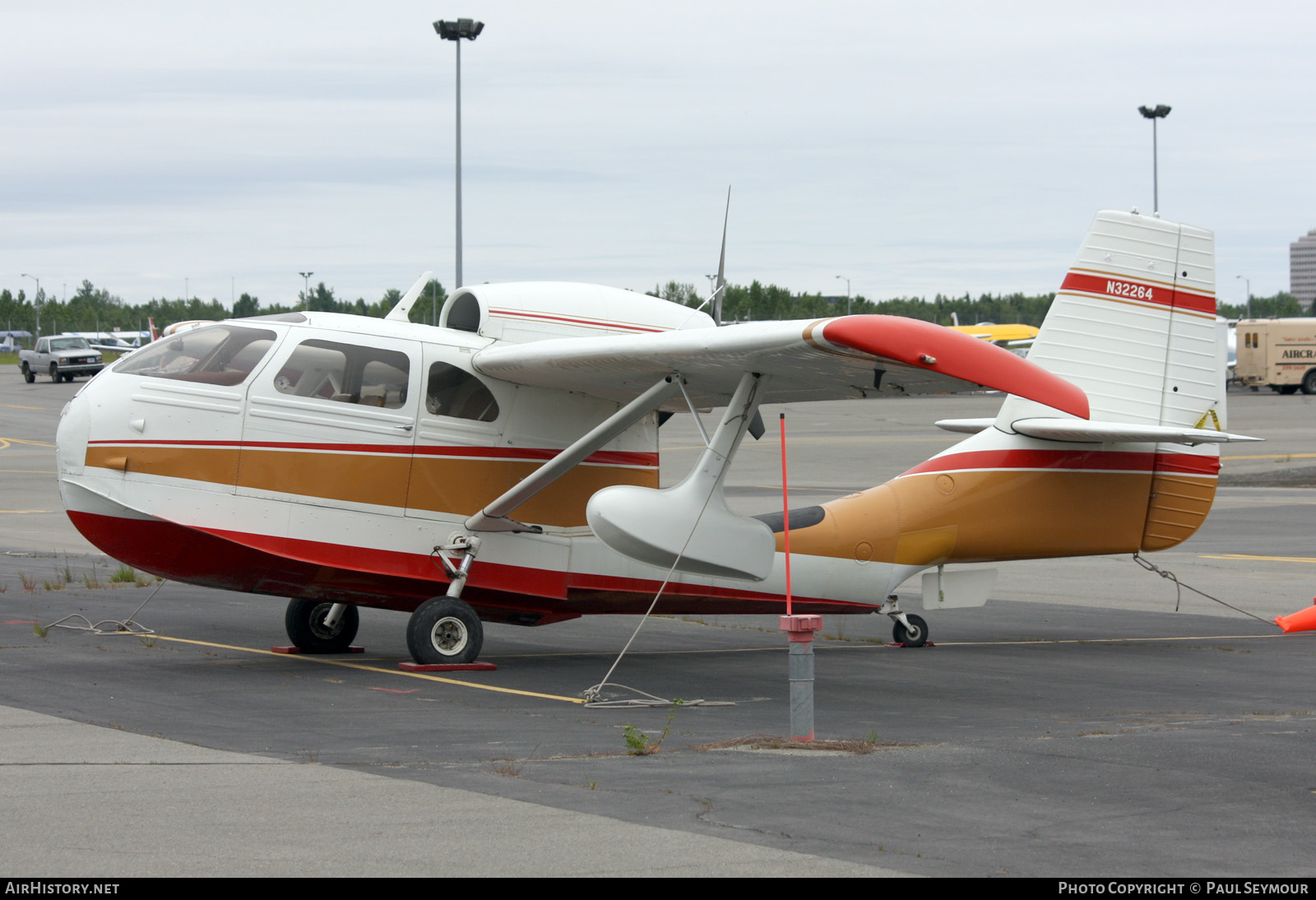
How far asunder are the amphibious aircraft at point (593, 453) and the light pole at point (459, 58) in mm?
15598

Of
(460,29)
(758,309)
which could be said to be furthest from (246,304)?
(460,29)

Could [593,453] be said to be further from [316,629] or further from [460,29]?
[460,29]

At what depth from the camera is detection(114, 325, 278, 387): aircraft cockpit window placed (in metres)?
11.2

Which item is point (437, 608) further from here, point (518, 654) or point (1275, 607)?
point (1275, 607)

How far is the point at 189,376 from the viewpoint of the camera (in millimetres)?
11242

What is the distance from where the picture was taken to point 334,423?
11625mm

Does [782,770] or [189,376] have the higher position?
[189,376]

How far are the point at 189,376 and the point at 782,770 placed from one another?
6.37m

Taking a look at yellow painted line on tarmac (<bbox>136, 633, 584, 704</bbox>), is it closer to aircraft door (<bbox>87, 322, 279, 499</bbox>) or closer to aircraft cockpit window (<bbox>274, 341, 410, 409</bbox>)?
aircraft door (<bbox>87, 322, 279, 499</bbox>)

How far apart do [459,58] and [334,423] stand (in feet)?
66.1

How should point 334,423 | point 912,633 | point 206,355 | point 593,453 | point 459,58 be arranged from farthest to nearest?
1. point 459,58
2. point 912,633
3. point 593,453
4. point 334,423
5. point 206,355

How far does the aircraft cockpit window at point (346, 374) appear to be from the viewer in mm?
11531

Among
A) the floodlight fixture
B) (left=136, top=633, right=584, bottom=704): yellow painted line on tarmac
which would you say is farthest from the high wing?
the floodlight fixture
